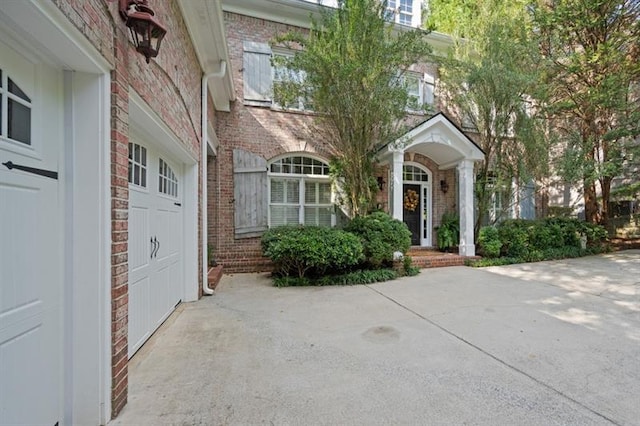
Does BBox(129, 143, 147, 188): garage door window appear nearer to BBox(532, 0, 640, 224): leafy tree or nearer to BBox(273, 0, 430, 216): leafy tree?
BBox(273, 0, 430, 216): leafy tree

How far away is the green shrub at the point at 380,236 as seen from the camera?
6102 millimetres

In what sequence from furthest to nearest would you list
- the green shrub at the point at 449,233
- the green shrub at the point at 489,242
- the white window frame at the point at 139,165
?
the green shrub at the point at 449,233
the green shrub at the point at 489,242
the white window frame at the point at 139,165

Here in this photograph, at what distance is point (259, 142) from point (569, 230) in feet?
30.2

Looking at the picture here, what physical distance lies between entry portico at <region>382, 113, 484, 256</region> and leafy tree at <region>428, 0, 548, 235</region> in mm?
633

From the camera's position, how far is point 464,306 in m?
4.29

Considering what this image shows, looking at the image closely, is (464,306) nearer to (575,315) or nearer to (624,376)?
(575,315)

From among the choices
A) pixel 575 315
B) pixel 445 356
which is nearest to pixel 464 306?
pixel 575 315

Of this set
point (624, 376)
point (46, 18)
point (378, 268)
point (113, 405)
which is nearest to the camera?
point (46, 18)

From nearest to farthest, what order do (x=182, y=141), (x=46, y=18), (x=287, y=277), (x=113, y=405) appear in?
(x=46, y=18)
(x=113, y=405)
(x=182, y=141)
(x=287, y=277)

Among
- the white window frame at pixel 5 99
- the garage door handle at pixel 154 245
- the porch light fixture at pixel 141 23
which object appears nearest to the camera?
the white window frame at pixel 5 99

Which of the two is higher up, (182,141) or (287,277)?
(182,141)

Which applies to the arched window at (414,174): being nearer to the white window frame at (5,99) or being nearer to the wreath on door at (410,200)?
the wreath on door at (410,200)

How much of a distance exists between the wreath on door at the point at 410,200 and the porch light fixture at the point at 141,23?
25.7ft

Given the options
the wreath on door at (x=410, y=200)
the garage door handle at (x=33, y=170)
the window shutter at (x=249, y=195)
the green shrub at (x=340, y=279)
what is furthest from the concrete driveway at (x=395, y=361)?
the wreath on door at (x=410, y=200)
